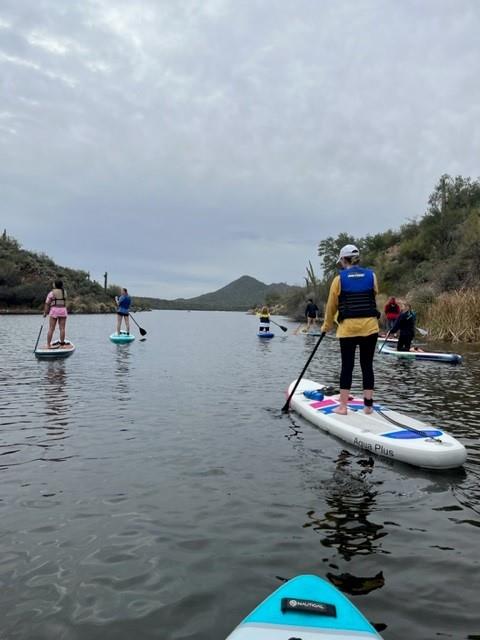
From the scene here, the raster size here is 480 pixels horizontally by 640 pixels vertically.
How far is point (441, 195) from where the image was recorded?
48500 millimetres

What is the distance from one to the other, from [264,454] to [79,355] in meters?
12.1

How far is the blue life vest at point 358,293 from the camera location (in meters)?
7.06

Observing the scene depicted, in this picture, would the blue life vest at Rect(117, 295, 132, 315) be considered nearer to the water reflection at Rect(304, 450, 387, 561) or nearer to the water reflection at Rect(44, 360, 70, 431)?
the water reflection at Rect(44, 360, 70, 431)

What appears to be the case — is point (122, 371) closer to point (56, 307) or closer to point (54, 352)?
point (54, 352)

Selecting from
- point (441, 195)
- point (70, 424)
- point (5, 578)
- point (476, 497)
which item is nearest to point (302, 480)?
point (476, 497)

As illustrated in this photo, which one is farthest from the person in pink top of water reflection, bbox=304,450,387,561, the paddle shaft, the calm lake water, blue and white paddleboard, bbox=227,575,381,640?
blue and white paddleboard, bbox=227,575,381,640

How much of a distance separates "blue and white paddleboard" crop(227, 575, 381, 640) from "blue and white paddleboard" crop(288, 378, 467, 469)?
3156 millimetres

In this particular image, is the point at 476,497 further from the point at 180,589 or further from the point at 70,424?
the point at 70,424

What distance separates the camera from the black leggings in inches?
280

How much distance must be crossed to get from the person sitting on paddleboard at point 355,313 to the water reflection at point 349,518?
1.89 metres

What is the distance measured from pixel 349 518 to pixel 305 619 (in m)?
1.82

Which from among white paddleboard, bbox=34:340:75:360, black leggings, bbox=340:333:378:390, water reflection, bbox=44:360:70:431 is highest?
black leggings, bbox=340:333:378:390

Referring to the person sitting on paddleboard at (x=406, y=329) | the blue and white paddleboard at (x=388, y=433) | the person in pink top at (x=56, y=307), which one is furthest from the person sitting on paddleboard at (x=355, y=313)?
the person in pink top at (x=56, y=307)

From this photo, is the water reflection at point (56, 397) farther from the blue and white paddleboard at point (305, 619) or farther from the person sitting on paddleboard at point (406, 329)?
the person sitting on paddleboard at point (406, 329)
